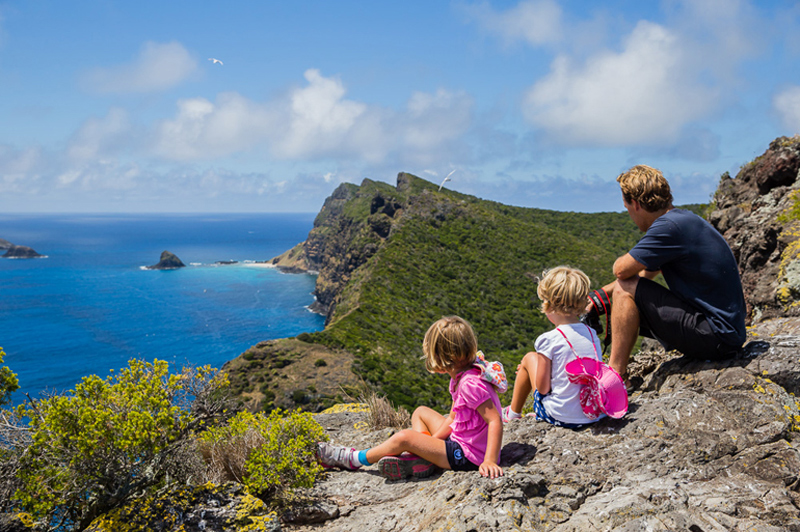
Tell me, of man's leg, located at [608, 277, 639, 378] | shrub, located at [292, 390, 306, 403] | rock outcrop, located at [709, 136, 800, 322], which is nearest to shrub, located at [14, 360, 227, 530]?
man's leg, located at [608, 277, 639, 378]

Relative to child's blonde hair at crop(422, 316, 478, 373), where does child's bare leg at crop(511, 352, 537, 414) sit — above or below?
below

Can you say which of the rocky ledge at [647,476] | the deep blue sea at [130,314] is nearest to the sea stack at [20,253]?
the deep blue sea at [130,314]

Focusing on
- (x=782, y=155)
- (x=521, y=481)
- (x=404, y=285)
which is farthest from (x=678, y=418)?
(x=404, y=285)

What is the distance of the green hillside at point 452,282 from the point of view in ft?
113

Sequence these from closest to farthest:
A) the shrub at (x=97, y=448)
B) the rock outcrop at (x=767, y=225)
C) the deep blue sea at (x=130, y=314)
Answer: the shrub at (x=97, y=448) < the rock outcrop at (x=767, y=225) < the deep blue sea at (x=130, y=314)

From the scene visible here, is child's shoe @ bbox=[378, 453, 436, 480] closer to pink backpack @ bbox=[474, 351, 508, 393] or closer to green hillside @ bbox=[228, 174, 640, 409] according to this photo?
pink backpack @ bbox=[474, 351, 508, 393]

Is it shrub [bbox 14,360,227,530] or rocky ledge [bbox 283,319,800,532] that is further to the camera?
shrub [bbox 14,360,227,530]

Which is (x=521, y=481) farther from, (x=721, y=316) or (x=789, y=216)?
(x=789, y=216)

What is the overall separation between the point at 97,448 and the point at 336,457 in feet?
6.39

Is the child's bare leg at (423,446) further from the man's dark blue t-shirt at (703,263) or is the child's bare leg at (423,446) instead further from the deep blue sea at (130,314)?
the deep blue sea at (130,314)

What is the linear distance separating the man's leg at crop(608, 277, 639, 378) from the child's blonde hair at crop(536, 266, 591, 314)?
1.22 feet

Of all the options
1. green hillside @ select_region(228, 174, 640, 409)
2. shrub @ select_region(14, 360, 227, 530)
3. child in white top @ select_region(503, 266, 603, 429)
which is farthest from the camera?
green hillside @ select_region(228, 174, 640, 409)

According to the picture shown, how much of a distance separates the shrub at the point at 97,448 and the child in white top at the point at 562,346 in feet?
9.36

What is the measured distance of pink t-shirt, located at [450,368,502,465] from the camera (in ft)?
11.2
